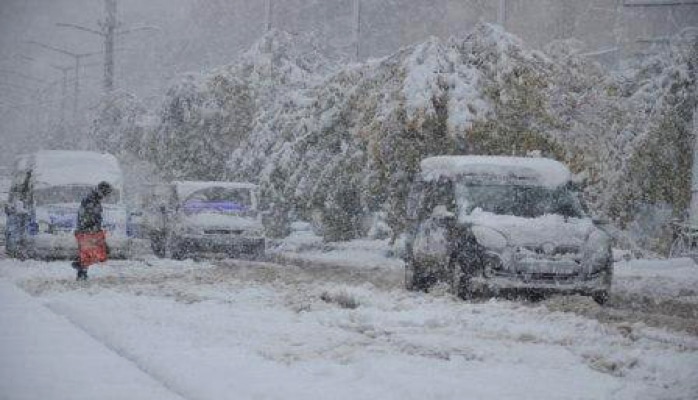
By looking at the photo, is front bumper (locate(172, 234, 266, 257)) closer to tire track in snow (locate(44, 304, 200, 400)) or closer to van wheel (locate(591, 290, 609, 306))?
tire track in snow (locate(44, 304, 200, 400))

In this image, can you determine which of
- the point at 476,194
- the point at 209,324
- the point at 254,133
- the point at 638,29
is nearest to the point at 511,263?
the point at 476,194

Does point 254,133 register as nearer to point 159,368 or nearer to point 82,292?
point 82,292

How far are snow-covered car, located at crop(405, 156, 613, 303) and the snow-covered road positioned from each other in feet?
1.25

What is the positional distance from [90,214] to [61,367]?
27.6ft

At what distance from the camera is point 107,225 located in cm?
2020

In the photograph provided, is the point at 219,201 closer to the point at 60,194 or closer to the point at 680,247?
the point at 60,194

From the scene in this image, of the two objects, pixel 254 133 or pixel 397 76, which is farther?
pixel 254 133

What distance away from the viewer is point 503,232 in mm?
12430

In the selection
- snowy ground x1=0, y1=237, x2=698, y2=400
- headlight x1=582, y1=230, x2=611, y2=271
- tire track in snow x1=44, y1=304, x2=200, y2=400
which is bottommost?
tire track in snow x1=44, y1=304, x2=200, y2=400

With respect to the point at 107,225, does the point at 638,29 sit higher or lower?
higher

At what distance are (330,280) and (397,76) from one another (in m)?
5.59

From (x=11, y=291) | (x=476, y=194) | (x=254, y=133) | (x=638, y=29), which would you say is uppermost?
(x=638, y=29)

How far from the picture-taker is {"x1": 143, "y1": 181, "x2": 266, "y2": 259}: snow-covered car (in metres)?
20.4

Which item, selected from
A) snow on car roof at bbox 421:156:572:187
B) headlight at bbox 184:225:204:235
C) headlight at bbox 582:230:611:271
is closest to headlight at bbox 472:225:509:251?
headlight at bbox 582:230:611:271
